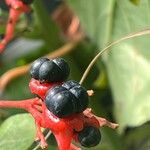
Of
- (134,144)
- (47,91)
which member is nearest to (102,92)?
(134,144)

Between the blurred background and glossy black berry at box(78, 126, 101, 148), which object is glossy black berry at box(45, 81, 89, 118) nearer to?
glossy black berry at box(78, 126, 101, 148)

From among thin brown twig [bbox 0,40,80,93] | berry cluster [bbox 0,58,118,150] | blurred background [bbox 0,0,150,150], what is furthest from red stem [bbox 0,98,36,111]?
thin brown twig [bbox 0,40,80,93]

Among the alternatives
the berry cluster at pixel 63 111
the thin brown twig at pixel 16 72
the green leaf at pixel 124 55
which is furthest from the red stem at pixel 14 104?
the thin brown twig at pixel 16 72

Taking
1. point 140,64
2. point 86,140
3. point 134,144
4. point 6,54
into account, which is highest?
point 86,140

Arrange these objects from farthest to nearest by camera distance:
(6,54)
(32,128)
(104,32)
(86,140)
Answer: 1. (6,54)
2. (104,32)
3. (32,128)
4. (86,140)

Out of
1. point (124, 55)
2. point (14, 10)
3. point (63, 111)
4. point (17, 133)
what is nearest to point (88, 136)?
point (63, 111)

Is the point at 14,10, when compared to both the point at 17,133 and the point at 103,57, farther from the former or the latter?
the point at 103,57

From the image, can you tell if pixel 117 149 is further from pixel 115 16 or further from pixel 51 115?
pixel 51 115
